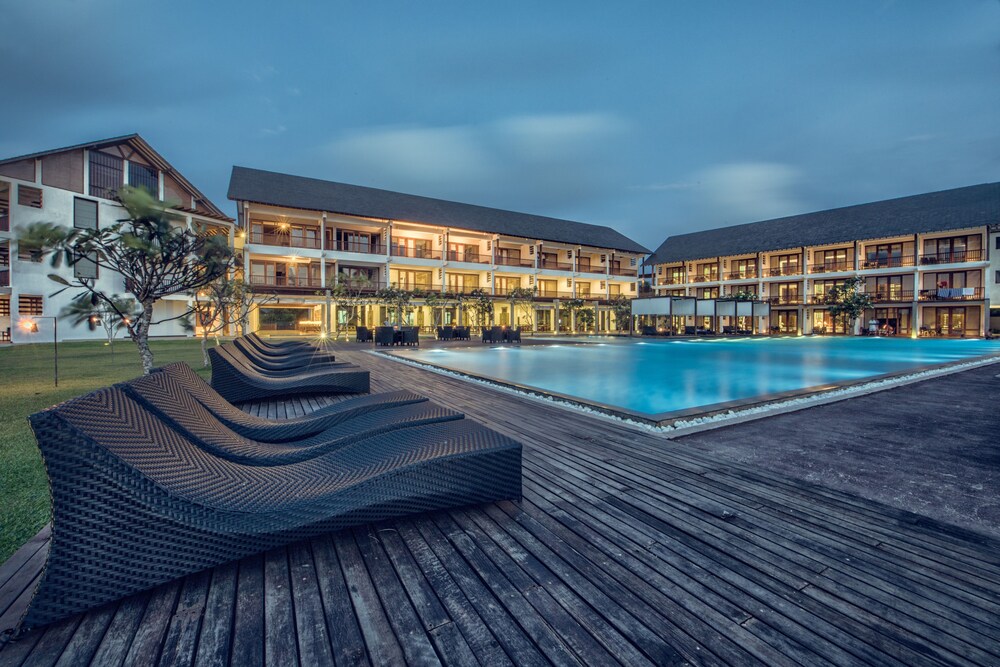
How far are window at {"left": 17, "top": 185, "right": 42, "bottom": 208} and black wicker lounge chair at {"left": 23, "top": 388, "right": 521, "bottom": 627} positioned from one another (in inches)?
1233

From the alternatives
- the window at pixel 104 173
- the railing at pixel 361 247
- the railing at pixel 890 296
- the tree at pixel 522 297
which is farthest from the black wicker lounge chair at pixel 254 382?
the railing at pixel 890 296

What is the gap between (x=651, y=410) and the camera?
22.8ft

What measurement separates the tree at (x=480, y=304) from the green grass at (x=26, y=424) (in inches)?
818

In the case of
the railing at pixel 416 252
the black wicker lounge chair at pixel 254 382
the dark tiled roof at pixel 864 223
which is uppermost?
the dark tiled roof at pixel 864 223

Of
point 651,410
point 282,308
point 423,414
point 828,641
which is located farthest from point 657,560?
point 282,308

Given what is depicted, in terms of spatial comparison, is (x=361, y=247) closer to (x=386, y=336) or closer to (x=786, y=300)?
(x=386, y=336)

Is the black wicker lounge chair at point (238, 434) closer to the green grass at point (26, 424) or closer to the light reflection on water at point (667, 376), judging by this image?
the green grass at point (26, 424)

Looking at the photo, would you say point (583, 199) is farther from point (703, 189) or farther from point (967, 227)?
point (967, 227)

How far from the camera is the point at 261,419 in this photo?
349 cm

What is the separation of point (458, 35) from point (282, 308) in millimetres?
77355

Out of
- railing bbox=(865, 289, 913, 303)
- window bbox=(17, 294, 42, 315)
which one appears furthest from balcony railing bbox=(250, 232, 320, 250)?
railing bbox=(865, 289, 913, 303)

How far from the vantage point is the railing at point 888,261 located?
1247 inches

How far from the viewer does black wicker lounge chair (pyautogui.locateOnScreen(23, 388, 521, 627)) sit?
1505mm

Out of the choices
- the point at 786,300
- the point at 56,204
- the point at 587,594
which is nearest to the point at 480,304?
the point at 56,204
